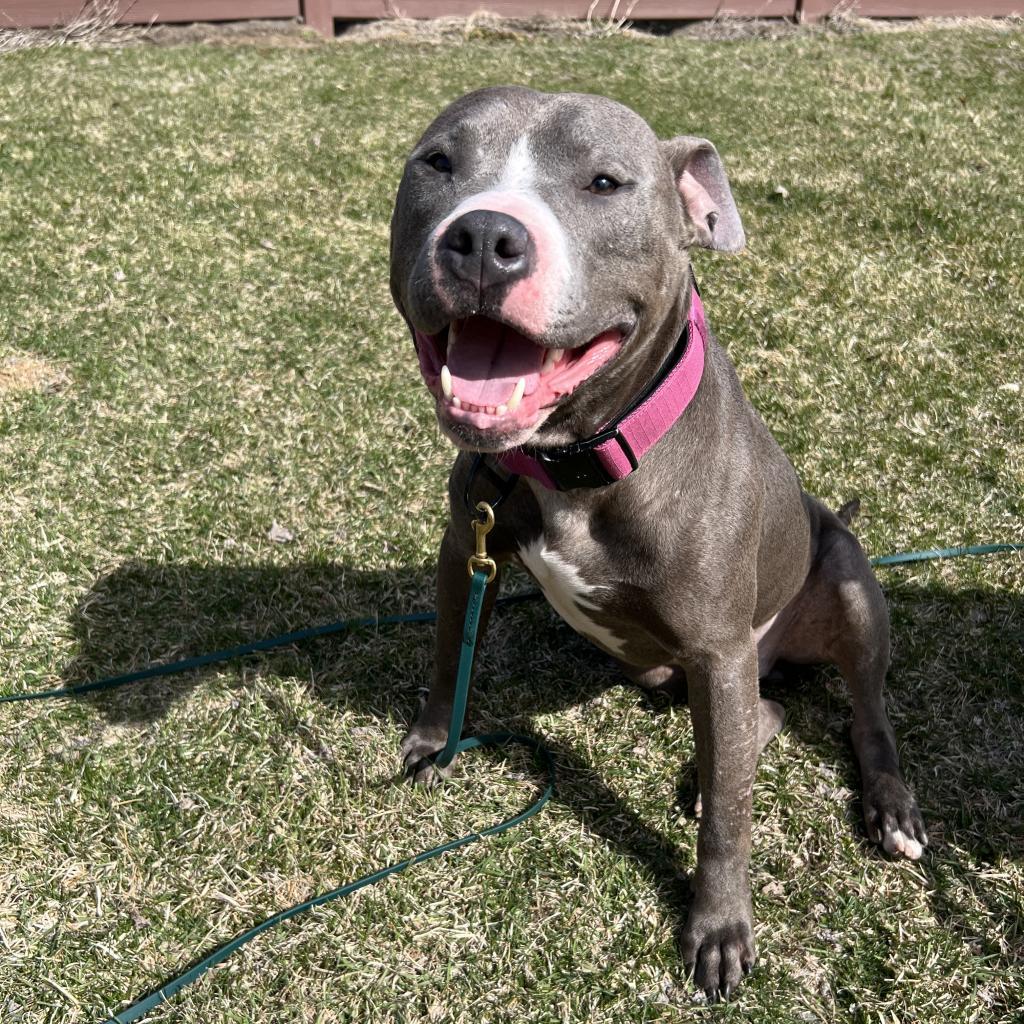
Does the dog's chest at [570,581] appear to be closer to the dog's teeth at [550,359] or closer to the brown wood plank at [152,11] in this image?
the dog's teeth at [550,359]

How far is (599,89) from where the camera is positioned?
8281 millimetres

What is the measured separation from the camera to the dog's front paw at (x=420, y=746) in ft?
10.3

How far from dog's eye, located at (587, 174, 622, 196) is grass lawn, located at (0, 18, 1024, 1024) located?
1.70 m

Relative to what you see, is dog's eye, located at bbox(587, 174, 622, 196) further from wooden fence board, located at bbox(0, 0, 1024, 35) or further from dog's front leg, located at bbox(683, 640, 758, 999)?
wooden fence board, located at bbox(0, 0, 1024, 35)

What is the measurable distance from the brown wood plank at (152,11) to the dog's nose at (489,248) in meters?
8.16

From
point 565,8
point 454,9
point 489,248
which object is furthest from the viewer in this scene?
point 565,8

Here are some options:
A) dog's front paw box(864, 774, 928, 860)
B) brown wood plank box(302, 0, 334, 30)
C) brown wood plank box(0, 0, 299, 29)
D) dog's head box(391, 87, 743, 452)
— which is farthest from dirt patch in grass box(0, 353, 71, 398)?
brown wood plank box(302, 0, 334, 30)

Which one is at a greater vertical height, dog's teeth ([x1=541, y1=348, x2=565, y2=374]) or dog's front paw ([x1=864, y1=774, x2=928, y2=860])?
dog's teeth ([x1=541, y1=348, x2=565, y2=374])

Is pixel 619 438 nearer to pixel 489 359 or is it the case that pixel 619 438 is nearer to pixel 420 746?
pixel 489 359

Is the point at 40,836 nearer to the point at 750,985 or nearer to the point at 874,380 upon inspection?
the point at 750,985

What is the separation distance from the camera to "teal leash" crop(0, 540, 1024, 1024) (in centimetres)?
257

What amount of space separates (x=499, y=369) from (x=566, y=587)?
661 millimetres

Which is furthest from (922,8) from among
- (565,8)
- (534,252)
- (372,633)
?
(534,252)

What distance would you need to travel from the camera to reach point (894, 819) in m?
2.91
